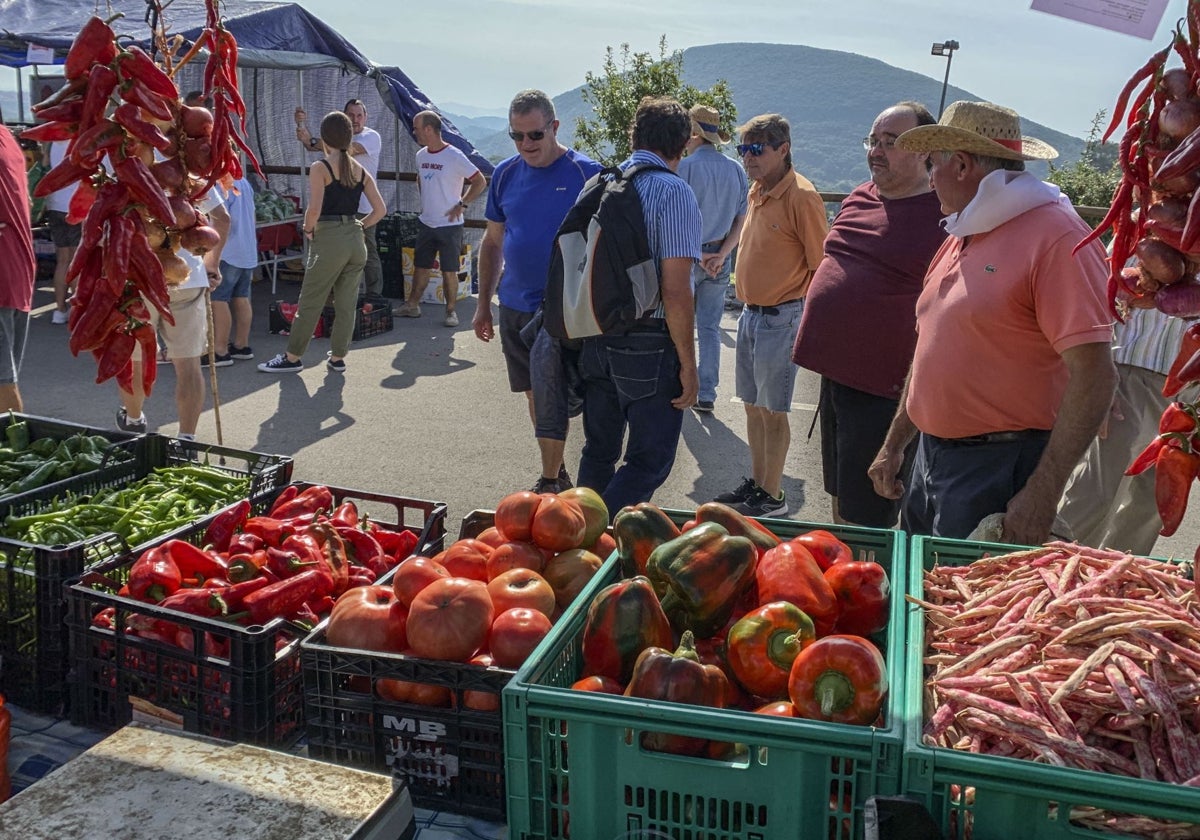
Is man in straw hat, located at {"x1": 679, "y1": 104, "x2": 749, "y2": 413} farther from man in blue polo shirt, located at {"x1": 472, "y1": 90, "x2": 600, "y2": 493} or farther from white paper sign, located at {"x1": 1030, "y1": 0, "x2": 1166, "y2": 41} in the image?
white paper sign, located at {"x1": 1030, "y1": 0, "x2": 1166, "y2": 41}

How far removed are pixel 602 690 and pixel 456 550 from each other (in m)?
0.84

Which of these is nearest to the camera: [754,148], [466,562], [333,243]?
[466,562]

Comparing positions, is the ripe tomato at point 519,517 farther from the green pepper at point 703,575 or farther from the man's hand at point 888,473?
the man's hand at point 888,473

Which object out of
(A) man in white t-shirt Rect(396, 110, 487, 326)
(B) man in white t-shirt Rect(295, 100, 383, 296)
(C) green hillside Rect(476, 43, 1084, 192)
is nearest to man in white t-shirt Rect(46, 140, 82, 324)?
(B) man in white t-shirt Rect(295, 100, 383, 296)

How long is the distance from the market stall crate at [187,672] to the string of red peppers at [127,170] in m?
0.71

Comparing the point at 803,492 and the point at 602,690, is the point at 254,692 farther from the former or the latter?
the point at 803,492

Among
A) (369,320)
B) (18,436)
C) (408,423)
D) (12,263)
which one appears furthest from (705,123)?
(18,436)

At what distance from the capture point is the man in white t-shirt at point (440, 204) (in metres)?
11.3

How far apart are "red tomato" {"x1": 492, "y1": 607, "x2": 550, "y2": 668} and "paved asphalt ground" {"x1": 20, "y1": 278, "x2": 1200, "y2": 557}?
3533 millimetres

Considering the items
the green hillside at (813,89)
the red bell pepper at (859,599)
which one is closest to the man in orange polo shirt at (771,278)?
the red bell pepper at (859,599)

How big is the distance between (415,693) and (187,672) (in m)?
0.69

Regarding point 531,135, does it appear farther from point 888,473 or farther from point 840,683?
point 840,683

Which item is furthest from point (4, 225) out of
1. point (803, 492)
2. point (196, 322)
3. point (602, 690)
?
point (803, 492)

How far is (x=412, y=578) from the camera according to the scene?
2527 mm
